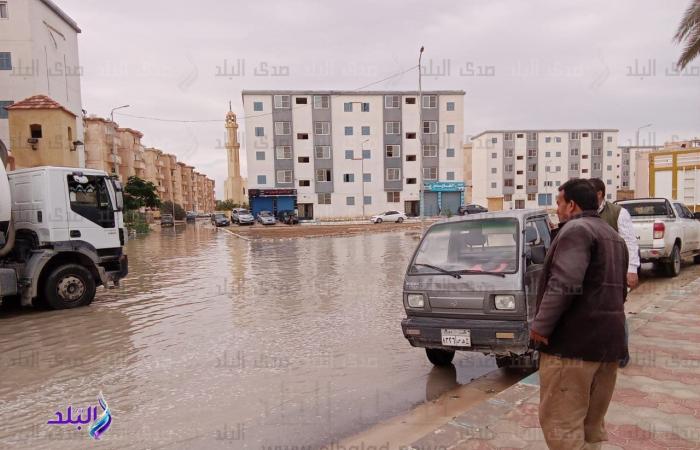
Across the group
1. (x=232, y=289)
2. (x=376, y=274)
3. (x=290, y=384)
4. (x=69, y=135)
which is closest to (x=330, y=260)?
(x=376, y=274)

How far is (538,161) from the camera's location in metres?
75.4

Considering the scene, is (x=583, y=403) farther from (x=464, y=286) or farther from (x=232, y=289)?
(x=232, y=289)

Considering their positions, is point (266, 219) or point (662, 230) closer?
point (662, 230)

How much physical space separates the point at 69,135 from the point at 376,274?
63.1 ft

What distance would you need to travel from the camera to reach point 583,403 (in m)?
2.51

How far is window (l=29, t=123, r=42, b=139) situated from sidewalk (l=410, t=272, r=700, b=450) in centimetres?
2494

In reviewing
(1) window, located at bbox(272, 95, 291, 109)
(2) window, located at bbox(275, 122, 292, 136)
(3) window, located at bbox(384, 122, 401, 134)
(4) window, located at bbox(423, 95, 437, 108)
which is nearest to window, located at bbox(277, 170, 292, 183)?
(2) window, located at bbox(275, 122, 292, 136)

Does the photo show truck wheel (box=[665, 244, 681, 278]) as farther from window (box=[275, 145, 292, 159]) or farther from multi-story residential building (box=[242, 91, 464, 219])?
window (box=[275, 145, 292, 159])

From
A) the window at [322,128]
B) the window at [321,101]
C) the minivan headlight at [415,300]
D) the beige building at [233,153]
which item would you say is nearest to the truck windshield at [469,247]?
the minivan headlight at [415,300]

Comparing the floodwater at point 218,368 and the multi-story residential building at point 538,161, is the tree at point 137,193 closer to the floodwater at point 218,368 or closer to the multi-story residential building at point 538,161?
the floodwater at point 218,368

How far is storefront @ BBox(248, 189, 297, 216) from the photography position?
51969 mm

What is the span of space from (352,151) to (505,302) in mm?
51467

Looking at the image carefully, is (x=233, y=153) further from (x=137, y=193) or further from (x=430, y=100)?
(x=430, y=100)

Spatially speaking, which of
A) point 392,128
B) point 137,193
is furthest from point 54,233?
point 392,128
